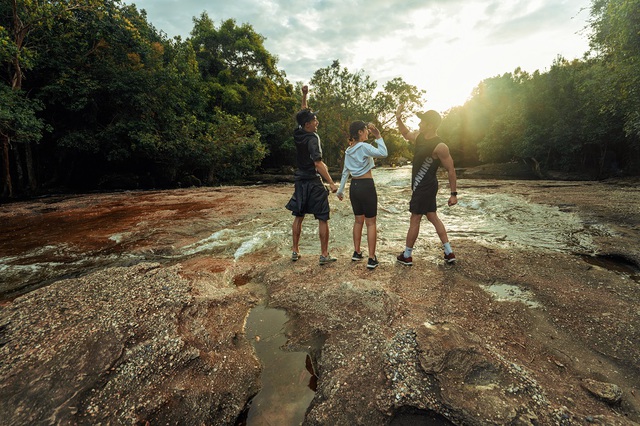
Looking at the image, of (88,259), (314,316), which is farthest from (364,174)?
(88,259)

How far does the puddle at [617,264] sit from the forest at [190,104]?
8.09 meters

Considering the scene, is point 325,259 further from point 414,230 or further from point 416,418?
point 416,418

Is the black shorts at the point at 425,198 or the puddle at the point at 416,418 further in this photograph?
the black shorts at the point at 425,198

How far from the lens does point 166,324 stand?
2447 millimetres

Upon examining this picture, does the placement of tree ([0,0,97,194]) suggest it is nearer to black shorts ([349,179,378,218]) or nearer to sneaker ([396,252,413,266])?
black shorts ([349,179,378,218])

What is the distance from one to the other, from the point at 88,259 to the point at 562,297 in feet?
21.3

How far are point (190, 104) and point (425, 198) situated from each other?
74.2 feet

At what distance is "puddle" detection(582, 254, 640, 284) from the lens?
360cm

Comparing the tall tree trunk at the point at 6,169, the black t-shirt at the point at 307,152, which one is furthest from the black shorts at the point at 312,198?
the tall tree trunk at the point at 6,169

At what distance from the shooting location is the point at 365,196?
380 cm

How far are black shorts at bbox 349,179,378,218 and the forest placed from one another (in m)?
9.88

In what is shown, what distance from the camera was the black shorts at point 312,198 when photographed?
4.04 metres

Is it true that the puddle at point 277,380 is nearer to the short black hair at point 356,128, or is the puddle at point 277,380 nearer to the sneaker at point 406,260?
the sneaker at point 406,260

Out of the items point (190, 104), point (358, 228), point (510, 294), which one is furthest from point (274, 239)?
point (190, 104)
